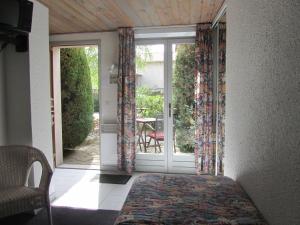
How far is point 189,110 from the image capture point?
439 centimetres

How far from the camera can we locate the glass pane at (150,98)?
4422mm

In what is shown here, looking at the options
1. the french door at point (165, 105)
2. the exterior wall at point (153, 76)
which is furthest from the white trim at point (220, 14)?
the exterior wall at point (153, 76)

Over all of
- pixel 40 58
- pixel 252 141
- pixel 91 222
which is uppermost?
pixel 40 58

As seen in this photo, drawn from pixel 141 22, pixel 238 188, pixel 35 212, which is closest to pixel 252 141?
pixel 238 188

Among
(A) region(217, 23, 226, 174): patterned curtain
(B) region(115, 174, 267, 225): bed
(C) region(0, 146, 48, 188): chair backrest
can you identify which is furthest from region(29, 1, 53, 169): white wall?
(A) region(217, 23, 226, 174): patterned curtain

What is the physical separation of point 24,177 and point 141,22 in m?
2.67

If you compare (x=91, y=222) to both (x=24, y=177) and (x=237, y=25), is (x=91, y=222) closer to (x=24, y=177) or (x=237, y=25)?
(x=24, y=177)

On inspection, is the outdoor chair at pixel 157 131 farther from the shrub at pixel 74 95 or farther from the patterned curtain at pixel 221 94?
Result: the shrub at pixel 74 95

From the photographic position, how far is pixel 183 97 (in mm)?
4391

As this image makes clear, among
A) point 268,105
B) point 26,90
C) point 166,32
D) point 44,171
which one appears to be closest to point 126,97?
point 166,32

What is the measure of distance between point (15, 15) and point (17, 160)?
1.45 metres

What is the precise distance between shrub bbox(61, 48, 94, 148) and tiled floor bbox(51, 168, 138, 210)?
5.30ft

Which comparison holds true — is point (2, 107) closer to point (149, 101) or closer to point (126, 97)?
point (126, 97)

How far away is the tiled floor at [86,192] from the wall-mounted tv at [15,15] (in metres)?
2.07
